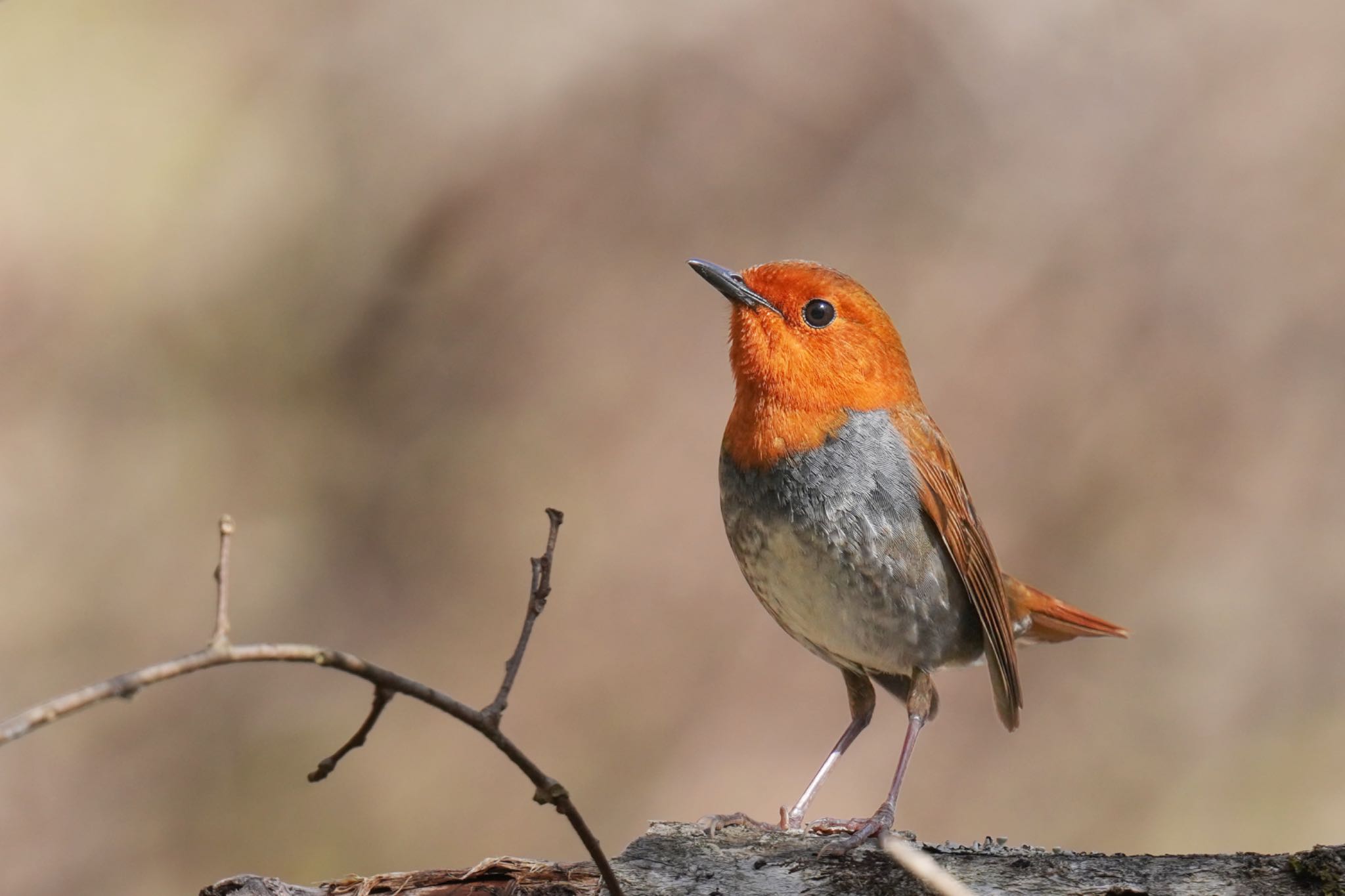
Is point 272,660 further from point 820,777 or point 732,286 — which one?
point 820,777

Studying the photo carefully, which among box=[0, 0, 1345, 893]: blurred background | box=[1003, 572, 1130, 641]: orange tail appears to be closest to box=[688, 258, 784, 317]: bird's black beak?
box=[1003, 572, 1130, 641]: orange tail

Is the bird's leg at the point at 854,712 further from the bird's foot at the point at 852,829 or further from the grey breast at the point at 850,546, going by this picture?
the grey breast at the point at 850,546

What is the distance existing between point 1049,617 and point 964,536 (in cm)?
82

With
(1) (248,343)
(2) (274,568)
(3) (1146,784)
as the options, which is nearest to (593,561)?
(2) (274,568)

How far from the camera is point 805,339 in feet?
12.0

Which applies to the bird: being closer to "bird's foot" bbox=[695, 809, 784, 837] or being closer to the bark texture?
"bird's foot" bbox=[695, 809, 784, 837]

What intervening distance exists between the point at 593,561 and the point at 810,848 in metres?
3.85

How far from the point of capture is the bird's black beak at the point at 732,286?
367cm

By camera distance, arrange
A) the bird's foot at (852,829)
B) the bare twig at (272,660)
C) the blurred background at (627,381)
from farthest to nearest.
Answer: the blurred background at (627,381)
the bird's foot at (852,829)
the bare twig at (272,660)

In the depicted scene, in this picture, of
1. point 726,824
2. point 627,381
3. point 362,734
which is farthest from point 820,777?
point 627,381

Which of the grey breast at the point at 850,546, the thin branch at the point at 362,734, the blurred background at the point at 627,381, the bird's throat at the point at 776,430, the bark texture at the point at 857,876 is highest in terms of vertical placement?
the blurred background at the point at 627,381

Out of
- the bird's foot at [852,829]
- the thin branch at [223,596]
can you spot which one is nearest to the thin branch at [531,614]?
the thin branch at [223,596]

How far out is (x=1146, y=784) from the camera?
664cm

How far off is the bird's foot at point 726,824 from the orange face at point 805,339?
3.75ft
